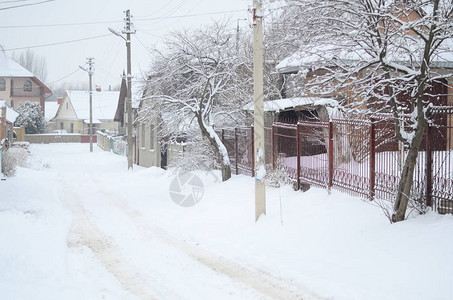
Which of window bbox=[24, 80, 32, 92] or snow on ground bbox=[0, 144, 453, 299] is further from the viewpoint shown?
window bbox=[24, 80, 32, 92]

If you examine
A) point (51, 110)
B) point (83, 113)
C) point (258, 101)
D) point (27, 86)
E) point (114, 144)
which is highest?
point (27, 86)

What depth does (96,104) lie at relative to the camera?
77312 millimetres

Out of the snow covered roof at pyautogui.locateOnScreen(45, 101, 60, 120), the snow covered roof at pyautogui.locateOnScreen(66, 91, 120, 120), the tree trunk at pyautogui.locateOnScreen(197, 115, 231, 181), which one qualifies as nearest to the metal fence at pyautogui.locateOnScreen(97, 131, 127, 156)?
the snow covered roof at pyautogui.locateOnScreen(66, 91, 120, 120)

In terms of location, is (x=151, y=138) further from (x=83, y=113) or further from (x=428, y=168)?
(x=83, y=113)

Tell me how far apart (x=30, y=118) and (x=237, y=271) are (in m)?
59.7

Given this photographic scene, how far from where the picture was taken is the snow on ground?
21.9 feet

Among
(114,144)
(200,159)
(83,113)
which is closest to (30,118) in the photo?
(83,113)

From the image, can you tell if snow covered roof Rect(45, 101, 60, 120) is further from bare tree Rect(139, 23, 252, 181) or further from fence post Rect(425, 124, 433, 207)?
Answer: fence post Rect(425, 124, 433, 207)

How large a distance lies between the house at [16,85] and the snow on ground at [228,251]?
5856cm

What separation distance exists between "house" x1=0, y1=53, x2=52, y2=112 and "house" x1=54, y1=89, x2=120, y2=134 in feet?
19.7

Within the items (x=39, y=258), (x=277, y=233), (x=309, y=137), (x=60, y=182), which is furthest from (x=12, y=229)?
(x=60, y=182)

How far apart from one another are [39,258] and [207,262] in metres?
2.88

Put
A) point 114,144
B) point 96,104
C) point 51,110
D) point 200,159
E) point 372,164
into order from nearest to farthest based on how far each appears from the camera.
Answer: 1. point 372,164
2. point 200,159
3. point 114,144
4. point 96,104
5. point 51,110

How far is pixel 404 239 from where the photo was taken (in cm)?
762
